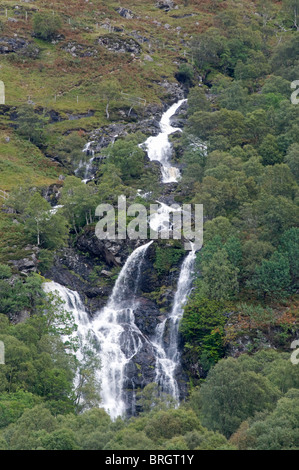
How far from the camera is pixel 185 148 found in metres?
109

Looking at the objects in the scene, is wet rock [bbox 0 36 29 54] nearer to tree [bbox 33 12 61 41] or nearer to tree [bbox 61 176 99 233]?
tree [bbox 33 12 61 41]

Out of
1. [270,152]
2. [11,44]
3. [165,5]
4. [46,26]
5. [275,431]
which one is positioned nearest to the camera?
[275,431]

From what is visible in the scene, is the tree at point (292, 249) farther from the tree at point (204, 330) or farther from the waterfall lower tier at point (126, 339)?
the waterfall lower tier at point (126, 339)

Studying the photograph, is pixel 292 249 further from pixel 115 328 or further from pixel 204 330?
pixel 115 328

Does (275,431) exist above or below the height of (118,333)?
below

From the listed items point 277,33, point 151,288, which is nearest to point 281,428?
point 151,288

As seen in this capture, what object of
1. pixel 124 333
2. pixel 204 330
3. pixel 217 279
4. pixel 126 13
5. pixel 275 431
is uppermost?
pixel 126 13

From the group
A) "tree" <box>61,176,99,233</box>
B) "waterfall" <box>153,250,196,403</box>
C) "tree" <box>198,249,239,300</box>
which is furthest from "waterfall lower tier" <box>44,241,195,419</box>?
"tree" <box>61,176,99,233</box>

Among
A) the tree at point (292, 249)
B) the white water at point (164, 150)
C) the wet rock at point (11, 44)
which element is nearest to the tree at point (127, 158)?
the white water at point (164, 150)

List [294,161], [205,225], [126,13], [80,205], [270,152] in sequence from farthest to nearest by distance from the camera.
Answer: [126,13], [270,152], [294,161], [80,205], [205,225]

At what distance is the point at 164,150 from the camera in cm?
11231

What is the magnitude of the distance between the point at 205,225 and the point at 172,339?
50.1ft

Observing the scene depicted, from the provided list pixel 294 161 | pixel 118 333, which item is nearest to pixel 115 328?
pixel 118 333
